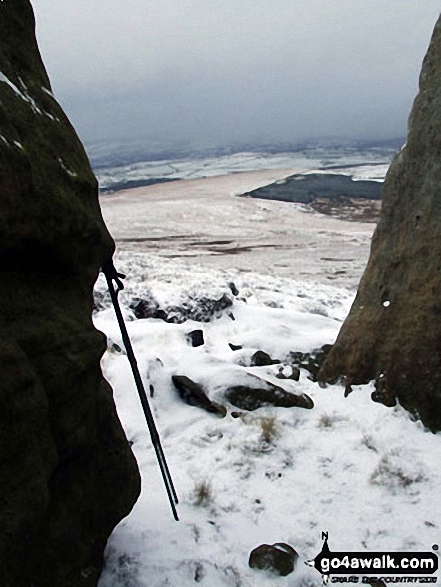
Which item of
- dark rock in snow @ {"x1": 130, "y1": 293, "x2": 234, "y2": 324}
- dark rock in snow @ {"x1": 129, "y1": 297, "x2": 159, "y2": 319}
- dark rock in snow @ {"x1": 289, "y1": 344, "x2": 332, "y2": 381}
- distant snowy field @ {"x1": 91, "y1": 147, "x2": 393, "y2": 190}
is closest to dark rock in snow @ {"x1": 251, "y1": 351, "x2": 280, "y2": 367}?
dark rock in snow @ {"x1": 289, "y1": 344, "x2": 332, "y2": 381}

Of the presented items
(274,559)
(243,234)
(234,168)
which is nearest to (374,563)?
(274,559)

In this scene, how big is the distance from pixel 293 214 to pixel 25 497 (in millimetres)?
48201

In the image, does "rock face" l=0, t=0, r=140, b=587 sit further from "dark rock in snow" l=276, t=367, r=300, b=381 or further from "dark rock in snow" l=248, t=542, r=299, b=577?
"dark rock in snow" l=276, t=367, r=300, b=381

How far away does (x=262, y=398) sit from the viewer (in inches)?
263

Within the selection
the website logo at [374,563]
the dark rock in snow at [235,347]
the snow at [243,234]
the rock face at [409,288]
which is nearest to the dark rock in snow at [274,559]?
the website logo at [374,563]

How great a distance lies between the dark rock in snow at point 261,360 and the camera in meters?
8.32

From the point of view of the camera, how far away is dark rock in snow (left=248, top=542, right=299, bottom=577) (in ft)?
13.0

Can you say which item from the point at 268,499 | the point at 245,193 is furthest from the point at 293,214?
the point at 268,499

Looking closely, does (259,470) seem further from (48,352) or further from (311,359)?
(311,359)

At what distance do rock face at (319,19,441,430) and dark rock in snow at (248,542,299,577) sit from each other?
9.03 feet

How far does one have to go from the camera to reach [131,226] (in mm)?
41188

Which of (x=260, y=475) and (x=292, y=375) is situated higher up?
(x=260, y=475)

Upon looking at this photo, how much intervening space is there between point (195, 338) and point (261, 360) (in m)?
1.80

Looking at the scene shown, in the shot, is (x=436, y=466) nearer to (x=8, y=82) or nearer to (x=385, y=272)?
(x=385, y=272)
